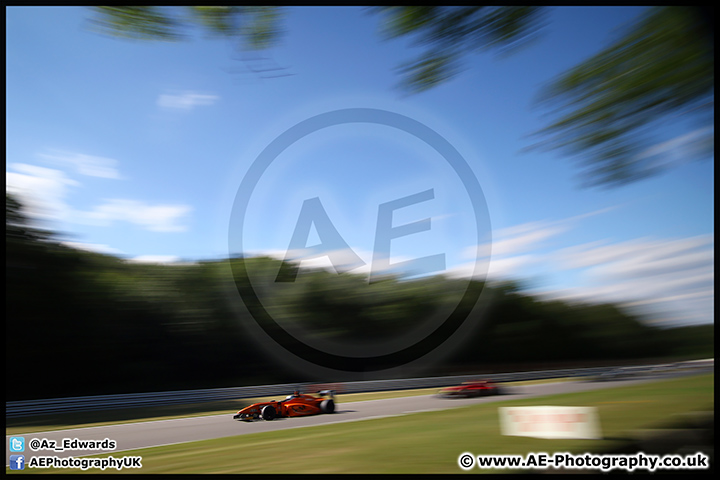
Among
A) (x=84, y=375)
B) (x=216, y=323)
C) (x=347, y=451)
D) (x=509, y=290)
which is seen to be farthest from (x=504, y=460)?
(x=84, y=375)

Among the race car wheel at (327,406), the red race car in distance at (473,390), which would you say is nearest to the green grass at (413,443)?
the race car wheel at (327,406)

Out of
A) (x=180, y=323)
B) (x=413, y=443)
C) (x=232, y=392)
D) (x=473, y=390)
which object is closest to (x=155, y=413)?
(x=232, y=392)

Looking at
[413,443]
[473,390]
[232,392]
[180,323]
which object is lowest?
[413,443]

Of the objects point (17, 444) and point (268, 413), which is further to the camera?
point (268, 413)

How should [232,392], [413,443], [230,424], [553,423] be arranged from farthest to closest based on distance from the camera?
1. [232,392]
2. [230,424]
3. [413,443]
4. [553,423]

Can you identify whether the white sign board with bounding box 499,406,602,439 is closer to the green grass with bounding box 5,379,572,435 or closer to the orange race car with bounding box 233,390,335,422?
the green grass with bounding box 5,379,572,435

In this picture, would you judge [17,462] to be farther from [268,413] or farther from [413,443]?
[413,443]
